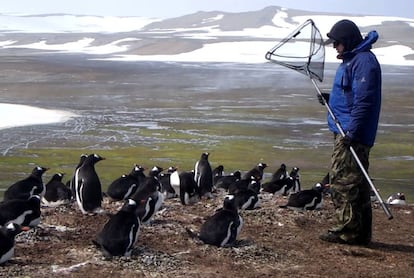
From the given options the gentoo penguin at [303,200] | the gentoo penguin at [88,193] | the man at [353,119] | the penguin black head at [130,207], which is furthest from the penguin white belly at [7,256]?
the gentoo penguin at [303,200]

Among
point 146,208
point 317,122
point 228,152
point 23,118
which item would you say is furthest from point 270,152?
point 146,208

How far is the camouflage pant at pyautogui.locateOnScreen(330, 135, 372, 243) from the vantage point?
8008mm

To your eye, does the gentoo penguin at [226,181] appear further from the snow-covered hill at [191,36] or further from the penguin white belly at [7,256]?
the snow-covered hill at [191,36]

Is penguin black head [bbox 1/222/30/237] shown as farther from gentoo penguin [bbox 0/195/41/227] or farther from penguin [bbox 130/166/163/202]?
penguin [bbox 130/166/163/202]

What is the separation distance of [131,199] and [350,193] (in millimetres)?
2432

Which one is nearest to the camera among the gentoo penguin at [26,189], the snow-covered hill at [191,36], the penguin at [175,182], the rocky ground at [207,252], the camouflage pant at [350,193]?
the rocky ground at [207,252]

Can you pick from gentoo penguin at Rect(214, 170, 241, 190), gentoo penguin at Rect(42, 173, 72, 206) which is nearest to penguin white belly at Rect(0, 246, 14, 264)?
gentoo penguin at Rect(42, 173, 72, 206)

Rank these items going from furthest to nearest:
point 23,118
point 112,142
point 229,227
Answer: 1. point 23,118
2. point 112,142
3. point 229,227

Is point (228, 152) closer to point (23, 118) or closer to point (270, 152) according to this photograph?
point (270, 152)

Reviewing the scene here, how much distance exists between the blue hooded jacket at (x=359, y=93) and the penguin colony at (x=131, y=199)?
1.75 metres

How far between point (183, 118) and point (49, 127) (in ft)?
18.3

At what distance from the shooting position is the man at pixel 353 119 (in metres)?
7.65

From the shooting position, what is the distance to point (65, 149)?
67.2 ft

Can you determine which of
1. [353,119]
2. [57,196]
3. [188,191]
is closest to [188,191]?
[188,191]
